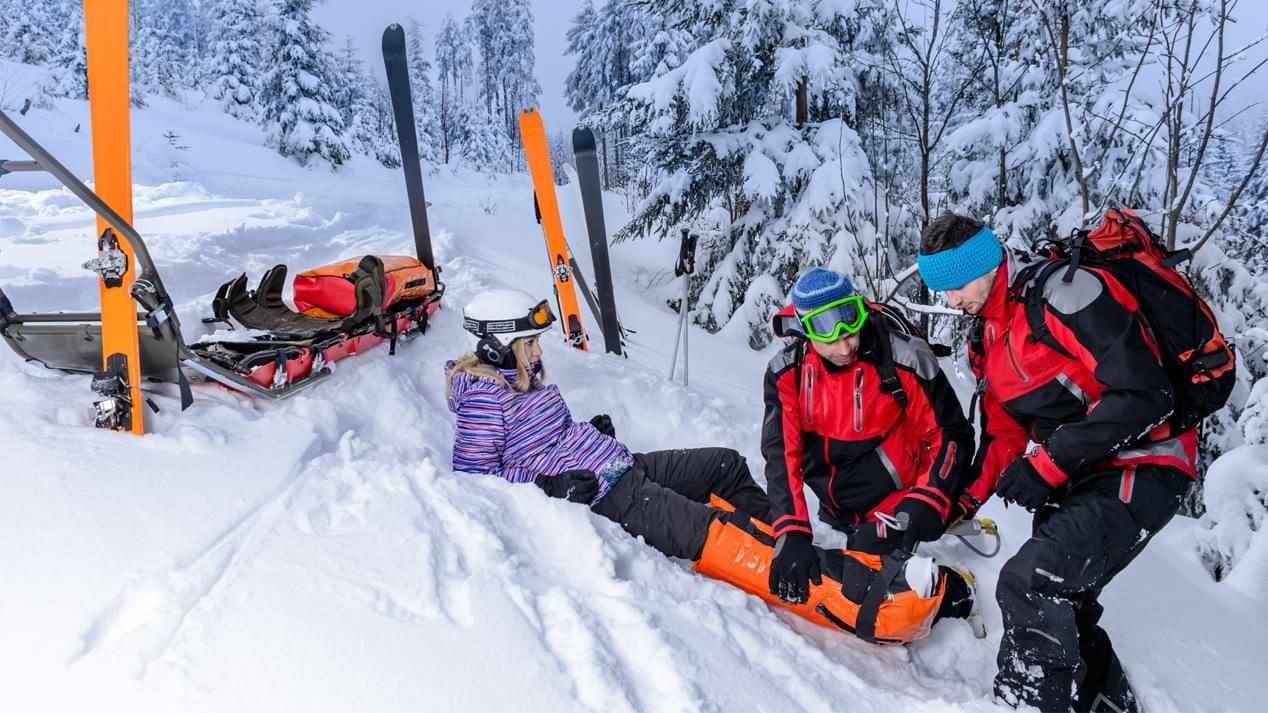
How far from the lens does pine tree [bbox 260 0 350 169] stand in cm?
2011

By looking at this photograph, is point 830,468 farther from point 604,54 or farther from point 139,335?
point 604,54

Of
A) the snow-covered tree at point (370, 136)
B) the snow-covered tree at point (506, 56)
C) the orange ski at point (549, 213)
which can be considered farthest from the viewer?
the snow-covered tree at point (506, 56)

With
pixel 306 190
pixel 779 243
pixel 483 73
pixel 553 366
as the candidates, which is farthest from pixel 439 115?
pixel 553 366

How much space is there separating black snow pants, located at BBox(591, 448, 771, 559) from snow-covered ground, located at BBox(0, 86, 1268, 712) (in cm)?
15

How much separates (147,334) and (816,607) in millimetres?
2994

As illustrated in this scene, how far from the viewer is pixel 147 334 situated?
309cm

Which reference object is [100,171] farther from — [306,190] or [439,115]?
[439,115]

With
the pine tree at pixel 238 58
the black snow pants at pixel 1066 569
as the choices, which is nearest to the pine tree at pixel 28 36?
the pine tree at pixel 238 58

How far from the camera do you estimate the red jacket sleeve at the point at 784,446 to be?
2857 mm

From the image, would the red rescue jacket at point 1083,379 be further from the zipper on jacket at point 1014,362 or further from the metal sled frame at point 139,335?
the metal sled frame at point 139,335

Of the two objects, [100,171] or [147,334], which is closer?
[100,171]

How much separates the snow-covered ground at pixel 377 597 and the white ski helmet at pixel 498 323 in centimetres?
65

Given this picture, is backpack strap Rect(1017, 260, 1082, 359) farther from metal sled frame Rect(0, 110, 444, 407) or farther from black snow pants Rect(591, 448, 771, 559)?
metal sled frame Rect(0, 110, 444, 407)

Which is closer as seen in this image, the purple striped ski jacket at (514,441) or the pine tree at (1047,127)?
the purple striped ski jacket at (514,441)
